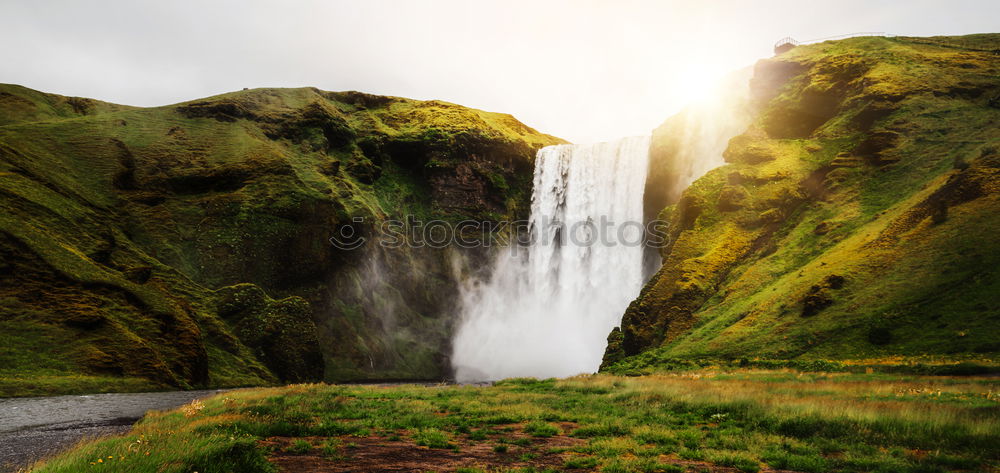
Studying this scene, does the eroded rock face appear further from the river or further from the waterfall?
the waterfall

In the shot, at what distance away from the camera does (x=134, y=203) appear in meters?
58.9

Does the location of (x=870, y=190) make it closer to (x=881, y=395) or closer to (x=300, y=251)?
(x=881, y=395)

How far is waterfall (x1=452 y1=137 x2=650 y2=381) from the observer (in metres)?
72.4

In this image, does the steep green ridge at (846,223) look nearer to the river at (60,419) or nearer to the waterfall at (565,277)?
the waterfall at (565,277)

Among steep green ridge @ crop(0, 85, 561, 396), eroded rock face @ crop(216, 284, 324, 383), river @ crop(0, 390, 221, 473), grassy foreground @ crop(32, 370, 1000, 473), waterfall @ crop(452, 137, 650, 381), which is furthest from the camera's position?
waterfall @ crop(452, 137, 650, 381)

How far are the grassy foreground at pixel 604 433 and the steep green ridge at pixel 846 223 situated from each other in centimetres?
1140

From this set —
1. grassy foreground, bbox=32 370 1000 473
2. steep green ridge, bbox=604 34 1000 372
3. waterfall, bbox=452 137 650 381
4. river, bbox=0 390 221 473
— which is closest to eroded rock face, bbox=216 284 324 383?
river, bbox=0 390 221 473

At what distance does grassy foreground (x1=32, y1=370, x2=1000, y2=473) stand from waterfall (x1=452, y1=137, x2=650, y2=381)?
162 feet

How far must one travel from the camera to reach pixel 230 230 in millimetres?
62062

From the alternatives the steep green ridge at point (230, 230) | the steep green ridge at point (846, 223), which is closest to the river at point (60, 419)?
the steep green ridge at point (230, 230)

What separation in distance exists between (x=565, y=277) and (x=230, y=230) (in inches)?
1842

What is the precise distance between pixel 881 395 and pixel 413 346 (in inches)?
2478

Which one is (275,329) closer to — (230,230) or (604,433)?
(230,230)

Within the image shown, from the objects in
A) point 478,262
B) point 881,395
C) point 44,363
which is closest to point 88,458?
point 881,395
